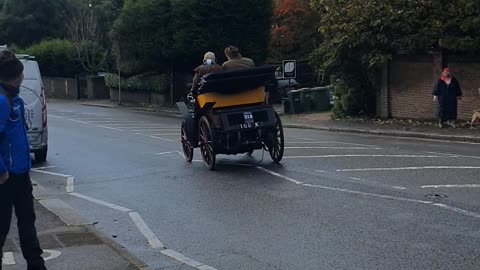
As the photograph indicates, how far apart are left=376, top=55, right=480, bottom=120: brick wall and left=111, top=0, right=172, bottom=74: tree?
56.5ft

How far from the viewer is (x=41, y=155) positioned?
15805 mm

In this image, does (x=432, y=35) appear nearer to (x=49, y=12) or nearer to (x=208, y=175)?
(x=208, y=175)

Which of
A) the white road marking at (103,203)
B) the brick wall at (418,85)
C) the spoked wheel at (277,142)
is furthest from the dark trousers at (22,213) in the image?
the brick wall at (418,85)

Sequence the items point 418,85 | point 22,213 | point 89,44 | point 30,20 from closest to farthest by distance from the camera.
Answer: point 22,213, point 418,85, point 89,44, point 30,20

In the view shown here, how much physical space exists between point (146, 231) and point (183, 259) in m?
1.48

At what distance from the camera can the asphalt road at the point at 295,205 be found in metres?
7.40

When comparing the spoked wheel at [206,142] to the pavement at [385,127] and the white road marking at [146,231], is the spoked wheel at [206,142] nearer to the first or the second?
the white road marking at [146,231]

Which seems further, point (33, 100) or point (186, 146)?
point (33, 100)

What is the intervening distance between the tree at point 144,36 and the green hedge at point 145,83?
1.66ft

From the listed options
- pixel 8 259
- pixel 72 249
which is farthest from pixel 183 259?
pixel 8 259

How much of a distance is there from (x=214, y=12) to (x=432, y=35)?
17.6m

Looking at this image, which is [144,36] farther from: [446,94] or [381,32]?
[446,94]

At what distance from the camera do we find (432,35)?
72.2 feet

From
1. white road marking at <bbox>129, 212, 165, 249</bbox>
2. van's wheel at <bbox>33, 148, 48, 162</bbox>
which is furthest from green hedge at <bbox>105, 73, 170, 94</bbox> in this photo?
white road marking at <bbox>129, 212, 165, 249</bbox>
